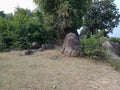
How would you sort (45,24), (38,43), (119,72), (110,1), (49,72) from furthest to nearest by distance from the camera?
(110,1) < (45,24) < (38,43) < (119,72) < (49,72)

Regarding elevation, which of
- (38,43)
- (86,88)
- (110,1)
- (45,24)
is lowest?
(86,88)

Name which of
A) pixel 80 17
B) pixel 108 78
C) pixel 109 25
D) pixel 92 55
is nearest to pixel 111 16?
pixel 109 25

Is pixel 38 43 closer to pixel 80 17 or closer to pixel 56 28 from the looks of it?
pixel 56 28

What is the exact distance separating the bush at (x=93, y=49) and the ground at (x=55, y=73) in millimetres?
387

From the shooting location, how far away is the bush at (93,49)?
988cm

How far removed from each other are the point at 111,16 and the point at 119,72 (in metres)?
11.3

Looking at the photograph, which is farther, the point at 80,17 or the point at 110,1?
the point at 110,1

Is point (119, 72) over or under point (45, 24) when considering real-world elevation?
under

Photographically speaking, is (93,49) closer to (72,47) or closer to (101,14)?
(72,47)

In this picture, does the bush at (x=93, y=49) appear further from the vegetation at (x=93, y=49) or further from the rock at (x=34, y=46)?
the rock at (x=34, y=46)

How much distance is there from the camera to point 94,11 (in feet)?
63.6

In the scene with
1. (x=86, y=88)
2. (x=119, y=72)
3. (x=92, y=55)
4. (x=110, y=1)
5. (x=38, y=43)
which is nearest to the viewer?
(x=86, y=88)

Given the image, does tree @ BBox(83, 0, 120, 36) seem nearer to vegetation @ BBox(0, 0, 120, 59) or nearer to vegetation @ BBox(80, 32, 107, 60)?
vegetation @ BBox(0, 0, 120, 59)

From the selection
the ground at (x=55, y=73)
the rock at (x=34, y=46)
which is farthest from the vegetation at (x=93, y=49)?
the rock at (x=34, y=46)
